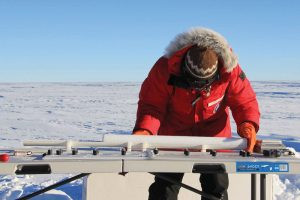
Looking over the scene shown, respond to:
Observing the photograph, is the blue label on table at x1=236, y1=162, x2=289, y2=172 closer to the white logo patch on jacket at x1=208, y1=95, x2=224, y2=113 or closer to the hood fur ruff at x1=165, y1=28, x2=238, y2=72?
the hood fur ruff at x1=165, y1=28, x2=238, y2=72

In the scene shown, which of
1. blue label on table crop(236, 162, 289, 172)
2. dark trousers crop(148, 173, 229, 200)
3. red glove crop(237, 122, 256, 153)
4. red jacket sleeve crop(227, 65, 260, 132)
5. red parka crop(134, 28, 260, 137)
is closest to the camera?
blue label on table crop(236, 162, 289, 172)

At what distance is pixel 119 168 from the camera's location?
5.38 feet

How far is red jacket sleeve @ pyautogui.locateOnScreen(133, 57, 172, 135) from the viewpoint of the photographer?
8.96 feet

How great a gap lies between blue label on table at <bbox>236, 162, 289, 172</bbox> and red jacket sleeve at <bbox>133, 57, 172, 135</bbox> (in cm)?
109

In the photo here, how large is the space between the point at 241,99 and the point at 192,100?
348mm

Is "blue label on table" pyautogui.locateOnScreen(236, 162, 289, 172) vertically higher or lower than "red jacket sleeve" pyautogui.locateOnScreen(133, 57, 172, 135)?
lower

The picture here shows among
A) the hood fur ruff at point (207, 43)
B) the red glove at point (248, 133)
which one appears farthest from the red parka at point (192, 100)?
the red glove at point (248, 133)

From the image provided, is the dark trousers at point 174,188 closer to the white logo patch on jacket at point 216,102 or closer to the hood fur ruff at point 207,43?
the white logo patch on jacket at point 216,102

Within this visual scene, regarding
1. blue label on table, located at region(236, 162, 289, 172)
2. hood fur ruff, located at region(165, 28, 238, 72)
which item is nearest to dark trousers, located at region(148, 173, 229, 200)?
hood fur ruff, located at region(165, 28, 238, 72)

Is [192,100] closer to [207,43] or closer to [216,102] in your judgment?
[216,102]

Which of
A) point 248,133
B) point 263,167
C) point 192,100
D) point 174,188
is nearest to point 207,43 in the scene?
point 192,100

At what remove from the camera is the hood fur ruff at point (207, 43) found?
252 centimetres

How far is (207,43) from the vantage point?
2.52m

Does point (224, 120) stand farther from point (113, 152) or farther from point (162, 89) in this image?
point (113, 152)
